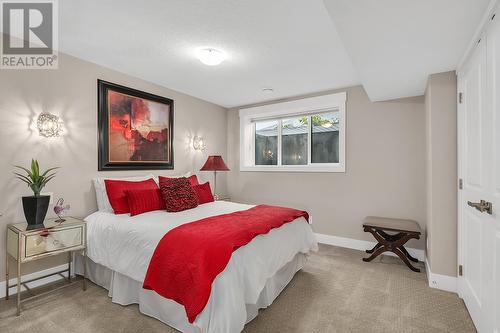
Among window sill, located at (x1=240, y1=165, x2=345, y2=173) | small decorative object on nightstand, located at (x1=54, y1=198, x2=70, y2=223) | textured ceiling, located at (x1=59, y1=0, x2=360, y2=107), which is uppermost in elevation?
textured ceiling, located at (x1=59, y1=0, x2=360, y2=107)

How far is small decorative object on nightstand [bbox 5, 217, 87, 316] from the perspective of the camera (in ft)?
6.77

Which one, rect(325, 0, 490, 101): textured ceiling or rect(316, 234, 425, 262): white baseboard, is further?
rect(316, 234, 425, 262): white baseboard

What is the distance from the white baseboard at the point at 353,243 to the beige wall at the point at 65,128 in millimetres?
3028

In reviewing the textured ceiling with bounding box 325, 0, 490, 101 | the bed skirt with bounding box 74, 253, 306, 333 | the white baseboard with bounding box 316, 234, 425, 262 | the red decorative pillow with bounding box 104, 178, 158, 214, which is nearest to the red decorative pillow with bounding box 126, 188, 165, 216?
the red decorative pillow with bounding box 104, 178, 158, 214

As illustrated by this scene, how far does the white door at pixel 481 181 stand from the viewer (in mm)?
1513

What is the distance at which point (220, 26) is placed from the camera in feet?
7.09

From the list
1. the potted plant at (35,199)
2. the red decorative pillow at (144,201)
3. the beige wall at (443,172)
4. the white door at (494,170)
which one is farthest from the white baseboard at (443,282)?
the potted plant at (35,199)

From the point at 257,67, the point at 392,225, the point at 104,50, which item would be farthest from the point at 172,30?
the point at 392,225

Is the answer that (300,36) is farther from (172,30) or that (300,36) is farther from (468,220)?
(468,220)

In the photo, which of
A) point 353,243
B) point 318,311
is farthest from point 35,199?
point 353,243

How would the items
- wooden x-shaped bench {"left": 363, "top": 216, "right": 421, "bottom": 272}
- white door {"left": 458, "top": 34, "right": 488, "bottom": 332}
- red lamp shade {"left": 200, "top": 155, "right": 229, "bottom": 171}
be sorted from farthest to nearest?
red lamp shade {"left": 200, "top": 155, "right": 229, "bottom": 171} < wooden x-shaped bench {"left": 363, "top": 216, "right": 421, "bottom": 272} < white door {"left": 458, "top": 34, "right": 488, "bottom": 332}

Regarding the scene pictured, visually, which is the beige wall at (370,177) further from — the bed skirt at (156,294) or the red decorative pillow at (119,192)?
the red decorative pillow at (119,192)

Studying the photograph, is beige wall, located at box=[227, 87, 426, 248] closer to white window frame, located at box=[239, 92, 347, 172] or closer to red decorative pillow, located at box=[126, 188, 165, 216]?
white window frame, located at box=[239, 92, 347, 172]

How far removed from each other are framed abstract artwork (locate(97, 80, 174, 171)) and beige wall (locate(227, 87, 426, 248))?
210 centimetres
